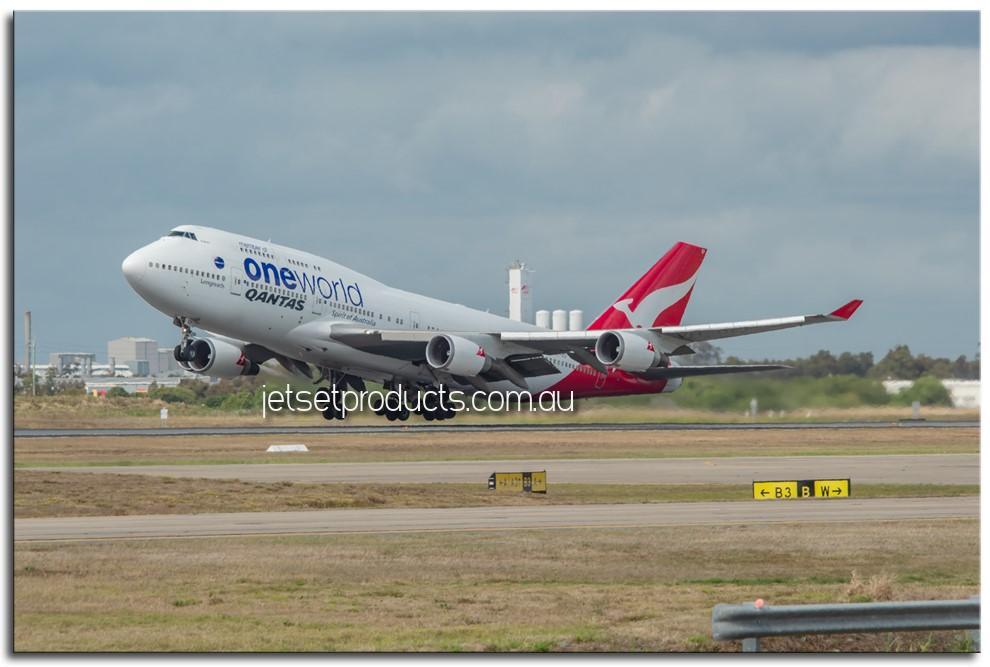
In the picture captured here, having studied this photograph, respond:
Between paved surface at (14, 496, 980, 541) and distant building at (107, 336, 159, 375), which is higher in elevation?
distant building at (107, 336, 159, 375)

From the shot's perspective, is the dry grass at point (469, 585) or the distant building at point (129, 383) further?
the distant building at point (129, 383)

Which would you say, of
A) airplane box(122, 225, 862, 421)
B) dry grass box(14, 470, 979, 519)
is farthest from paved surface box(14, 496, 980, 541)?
airplane box(122, 225, 862, 421)

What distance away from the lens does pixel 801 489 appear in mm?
39812

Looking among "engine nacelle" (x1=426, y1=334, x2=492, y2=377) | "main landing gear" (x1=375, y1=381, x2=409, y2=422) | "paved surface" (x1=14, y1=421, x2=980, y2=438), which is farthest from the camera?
"paved surface" (x1=14, y1=421, x2=980, y2=438)

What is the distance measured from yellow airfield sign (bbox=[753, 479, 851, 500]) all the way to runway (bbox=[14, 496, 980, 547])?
172 centimetres

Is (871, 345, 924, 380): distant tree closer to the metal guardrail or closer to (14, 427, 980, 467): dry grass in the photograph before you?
(14, 427, 980, 467): dry grass

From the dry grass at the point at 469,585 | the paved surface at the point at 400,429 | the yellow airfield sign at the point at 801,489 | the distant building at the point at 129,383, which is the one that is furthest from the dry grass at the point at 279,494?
the distant building at the point at 129,383

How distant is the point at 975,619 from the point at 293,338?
41020mm

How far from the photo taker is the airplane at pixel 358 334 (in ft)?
171

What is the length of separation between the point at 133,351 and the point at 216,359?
43546mm

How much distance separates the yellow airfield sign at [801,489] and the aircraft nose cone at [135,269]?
23.9 meters

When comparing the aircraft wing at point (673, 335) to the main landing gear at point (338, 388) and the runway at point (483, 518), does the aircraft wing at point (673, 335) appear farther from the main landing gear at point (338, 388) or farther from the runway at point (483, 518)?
the runway at point (483, 518)

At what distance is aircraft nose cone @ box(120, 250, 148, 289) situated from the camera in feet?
167

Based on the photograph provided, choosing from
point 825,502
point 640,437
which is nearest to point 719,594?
point 825,502
